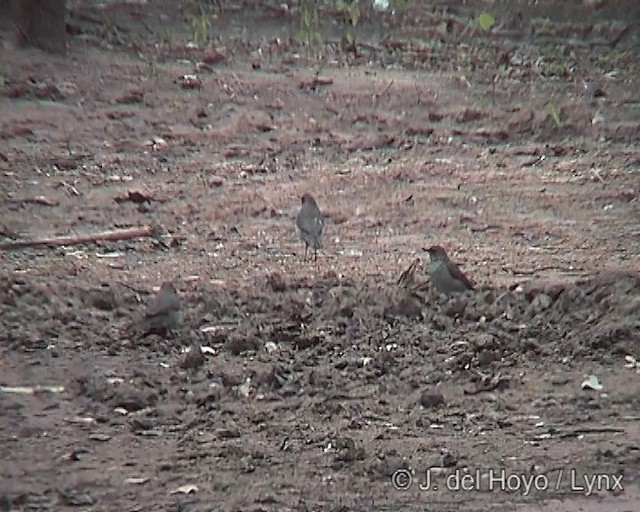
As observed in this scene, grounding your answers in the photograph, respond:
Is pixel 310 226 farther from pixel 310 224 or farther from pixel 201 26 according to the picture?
pixel 201 26

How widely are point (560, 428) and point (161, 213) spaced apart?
0.76 meters

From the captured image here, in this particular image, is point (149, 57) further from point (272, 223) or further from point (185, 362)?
point (185, 362)

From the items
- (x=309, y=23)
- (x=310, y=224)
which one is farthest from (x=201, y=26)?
(x=310, y=224)

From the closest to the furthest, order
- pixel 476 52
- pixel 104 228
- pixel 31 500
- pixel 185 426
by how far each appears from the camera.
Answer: pixel 31 500 < pixel 185 426 < pixel 104 228 < pixel 476 52

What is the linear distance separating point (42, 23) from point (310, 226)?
23.2 inches

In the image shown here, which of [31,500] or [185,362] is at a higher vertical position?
[185,362]

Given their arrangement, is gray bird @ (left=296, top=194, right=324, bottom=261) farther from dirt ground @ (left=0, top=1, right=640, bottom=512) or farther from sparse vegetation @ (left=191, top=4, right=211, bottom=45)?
sparse vegetation @ (left=191, top=4, right=211, bottom=45)

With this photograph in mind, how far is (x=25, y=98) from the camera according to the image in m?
1.98

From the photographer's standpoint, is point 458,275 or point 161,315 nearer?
point 161,315

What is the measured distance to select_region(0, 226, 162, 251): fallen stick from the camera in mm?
1919

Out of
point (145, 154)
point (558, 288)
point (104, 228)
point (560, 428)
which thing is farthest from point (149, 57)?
point (560, 428)

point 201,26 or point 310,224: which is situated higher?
point 201,26

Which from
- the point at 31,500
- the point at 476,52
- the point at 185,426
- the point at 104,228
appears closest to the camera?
the point at 31,500

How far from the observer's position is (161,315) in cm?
186
